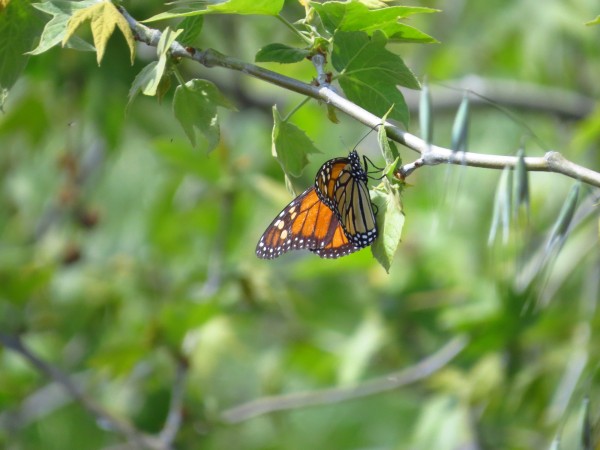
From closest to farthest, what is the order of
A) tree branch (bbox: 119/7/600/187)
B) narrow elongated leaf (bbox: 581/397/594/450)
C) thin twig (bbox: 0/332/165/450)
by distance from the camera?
tree branch (bbox: 119/7/600/187), narrow elongated leaf (bbox: 581/397/594/450), thin twig (bbox: 0/332/165/450)

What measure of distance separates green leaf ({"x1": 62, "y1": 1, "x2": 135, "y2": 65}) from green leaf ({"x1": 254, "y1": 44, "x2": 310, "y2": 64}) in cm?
18

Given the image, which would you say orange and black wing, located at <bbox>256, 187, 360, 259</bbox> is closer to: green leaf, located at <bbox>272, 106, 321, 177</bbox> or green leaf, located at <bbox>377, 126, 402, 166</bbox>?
green leaf, located at <bbox>272, 106, 321, 177</bbox>

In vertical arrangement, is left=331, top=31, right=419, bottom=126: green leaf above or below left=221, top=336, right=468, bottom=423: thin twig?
above

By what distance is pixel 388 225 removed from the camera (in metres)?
1.17

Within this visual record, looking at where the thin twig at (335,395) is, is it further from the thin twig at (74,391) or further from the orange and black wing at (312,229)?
the orange and black wing at (312,229)

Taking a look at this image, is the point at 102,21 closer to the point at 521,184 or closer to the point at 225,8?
the point at 225,8

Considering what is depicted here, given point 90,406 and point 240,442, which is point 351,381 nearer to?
point 90,406

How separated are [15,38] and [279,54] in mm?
396

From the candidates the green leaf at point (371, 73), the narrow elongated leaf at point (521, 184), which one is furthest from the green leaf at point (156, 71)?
the narrow elongated leaf at point (521, 184)

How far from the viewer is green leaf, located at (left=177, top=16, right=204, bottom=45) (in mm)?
1291

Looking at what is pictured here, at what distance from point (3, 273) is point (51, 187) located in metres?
1.36

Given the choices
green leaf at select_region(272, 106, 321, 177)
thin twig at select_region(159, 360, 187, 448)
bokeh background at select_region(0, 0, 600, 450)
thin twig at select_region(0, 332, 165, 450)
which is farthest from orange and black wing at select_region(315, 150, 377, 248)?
thin twig at select_region(159, 360, 187, 448)

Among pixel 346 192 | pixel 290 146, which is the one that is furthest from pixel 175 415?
pixel 290 146

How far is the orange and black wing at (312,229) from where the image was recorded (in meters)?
1.67
